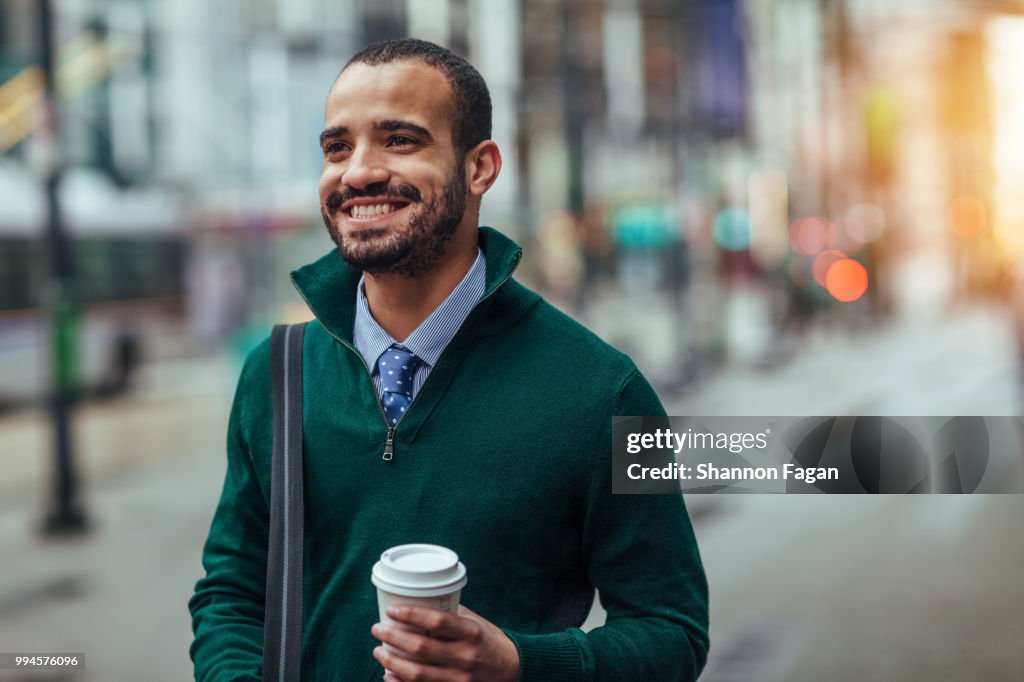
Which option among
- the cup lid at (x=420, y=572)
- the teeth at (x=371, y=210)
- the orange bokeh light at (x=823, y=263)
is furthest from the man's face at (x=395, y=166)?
the orange bokeh light at (x=823, y=263)

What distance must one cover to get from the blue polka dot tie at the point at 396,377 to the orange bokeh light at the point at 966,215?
60.9 feet

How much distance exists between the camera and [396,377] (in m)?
1.83

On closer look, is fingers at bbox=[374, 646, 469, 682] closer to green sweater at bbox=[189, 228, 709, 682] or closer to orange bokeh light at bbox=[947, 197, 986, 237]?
green sweater at bbox=[189, 228, 709, 682]

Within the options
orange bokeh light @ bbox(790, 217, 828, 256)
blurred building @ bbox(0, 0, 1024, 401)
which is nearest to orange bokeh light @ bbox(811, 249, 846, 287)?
blurred building @ bbox(0, 0, 1024, 401)

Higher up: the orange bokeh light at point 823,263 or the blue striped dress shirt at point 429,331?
the orange bokeh light at point 823,263

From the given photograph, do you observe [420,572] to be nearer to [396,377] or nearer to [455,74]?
[396,377]

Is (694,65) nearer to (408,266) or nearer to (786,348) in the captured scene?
(786,348)

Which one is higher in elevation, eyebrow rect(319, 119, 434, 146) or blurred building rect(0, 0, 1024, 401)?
blurred building rect(0, 0, 1024, 401)

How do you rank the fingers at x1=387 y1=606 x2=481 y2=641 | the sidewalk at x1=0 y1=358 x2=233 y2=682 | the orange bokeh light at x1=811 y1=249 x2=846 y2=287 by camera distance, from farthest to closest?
the orange bokeh light at x1=811 y1=249 x2=846 y2=287 → the sidewalk at x1=0 y1=358 x2=233 y2=682 → the fingers at x1=387 y1=606 x2=481 y2=641

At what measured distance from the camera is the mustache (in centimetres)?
179

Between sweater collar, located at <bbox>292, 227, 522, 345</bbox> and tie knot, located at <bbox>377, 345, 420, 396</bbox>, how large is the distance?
0.26ft

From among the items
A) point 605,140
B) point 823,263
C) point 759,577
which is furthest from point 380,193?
point 605,140

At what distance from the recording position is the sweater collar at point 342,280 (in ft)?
6.11

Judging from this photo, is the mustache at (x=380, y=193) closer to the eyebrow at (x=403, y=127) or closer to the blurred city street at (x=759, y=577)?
the eyebrow at (x=403, y=127)
